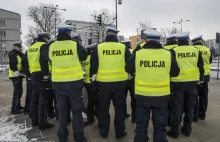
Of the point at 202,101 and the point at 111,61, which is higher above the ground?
the point at 111,61

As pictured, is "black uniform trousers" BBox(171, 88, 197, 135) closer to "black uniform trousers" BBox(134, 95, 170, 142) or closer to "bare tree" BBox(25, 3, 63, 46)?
"black uniform trousers" BBox(134, 95, 170, 142)

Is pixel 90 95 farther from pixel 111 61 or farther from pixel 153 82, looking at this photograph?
pixel 153 82

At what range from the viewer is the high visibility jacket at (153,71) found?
3289 mm

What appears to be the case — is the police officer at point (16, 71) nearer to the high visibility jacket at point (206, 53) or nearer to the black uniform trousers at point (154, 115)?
the black uniform trousers at point (154, 115)

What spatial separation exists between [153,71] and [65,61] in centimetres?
160

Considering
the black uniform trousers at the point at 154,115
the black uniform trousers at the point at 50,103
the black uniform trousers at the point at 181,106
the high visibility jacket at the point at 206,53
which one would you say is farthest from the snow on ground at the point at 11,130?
the high visibility jacket at the point at 206,53

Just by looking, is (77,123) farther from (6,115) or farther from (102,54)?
(6,115)

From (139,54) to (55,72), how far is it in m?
1.62

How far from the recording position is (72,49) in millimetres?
3834

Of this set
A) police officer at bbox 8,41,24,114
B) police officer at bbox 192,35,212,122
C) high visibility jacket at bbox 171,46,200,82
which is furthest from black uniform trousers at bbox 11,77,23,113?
police officer at bbox 192,35,212,122

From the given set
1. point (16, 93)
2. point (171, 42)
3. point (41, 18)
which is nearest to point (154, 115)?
point (171, 42)

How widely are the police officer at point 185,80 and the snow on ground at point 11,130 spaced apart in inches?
125

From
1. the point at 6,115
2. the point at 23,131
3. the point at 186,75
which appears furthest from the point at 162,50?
the point at 6,115

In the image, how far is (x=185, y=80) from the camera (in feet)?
13.9
